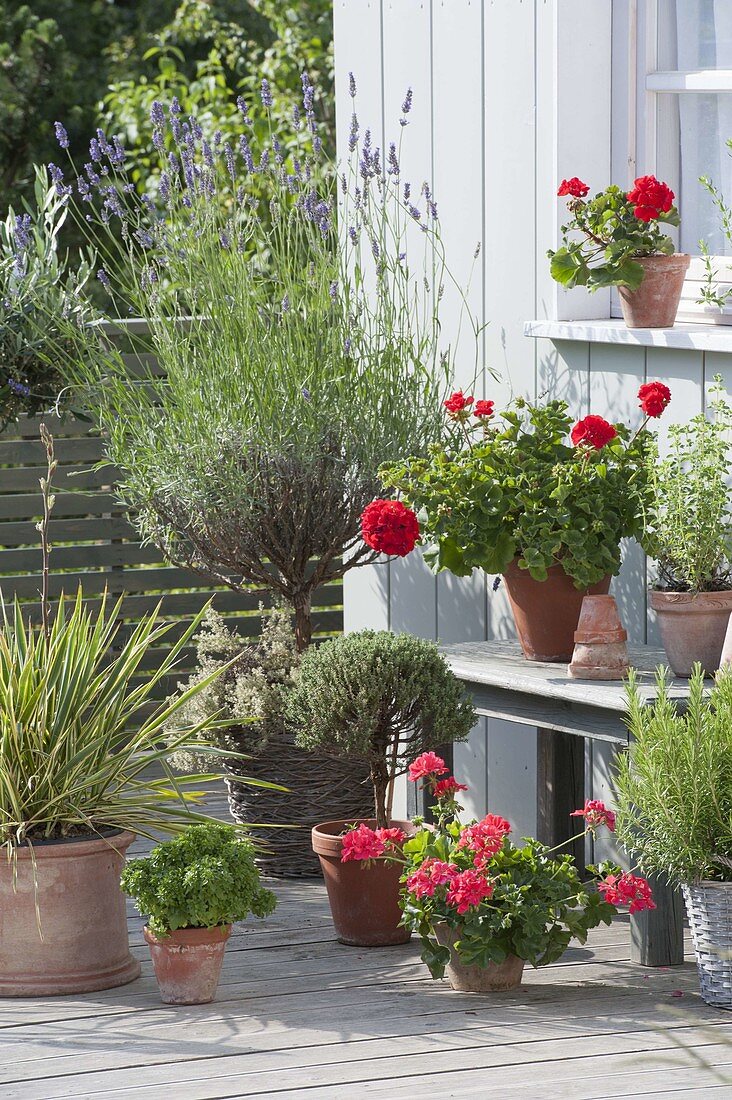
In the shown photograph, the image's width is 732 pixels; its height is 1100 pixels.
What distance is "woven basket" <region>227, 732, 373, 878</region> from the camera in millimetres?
4188

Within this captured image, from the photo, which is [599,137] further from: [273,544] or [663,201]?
[273,544]

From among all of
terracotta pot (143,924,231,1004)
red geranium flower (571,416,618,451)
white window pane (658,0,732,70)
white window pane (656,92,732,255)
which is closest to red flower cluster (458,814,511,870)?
terracotta pot (143,924,231,1004)

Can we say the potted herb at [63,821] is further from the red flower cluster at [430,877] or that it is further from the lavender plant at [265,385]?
the lavender plant at [265,385]

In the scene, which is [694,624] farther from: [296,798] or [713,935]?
[296,798]

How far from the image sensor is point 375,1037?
3070 mm

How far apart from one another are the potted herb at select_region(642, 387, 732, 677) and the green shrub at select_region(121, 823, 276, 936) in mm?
988

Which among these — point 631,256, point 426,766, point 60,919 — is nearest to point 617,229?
point 631,256

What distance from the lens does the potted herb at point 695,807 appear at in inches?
122

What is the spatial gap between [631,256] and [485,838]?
1398 mm

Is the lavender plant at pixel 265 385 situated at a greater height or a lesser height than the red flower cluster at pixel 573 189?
lesser

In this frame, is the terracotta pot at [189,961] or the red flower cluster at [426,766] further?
the red flower cluster at [426,766]

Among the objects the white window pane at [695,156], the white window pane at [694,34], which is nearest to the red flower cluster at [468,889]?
the white window pane at [695,156]

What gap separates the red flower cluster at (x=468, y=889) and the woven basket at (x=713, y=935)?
1.27 ft

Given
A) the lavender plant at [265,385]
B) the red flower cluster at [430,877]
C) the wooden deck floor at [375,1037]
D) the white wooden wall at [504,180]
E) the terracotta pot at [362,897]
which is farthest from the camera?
the lavender plant at [265,385]
